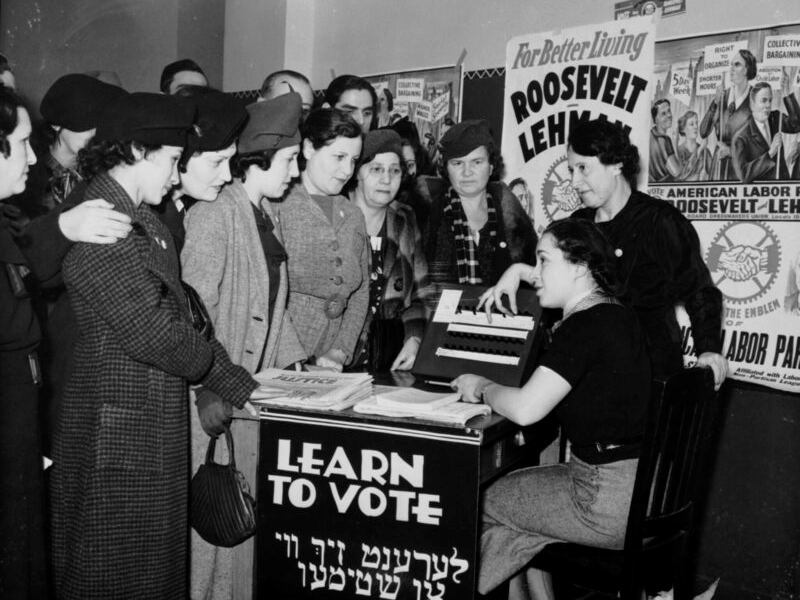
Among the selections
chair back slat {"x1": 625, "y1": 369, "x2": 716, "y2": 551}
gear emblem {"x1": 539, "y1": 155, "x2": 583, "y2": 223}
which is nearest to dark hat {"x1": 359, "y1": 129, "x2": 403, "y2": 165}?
gear emblem {"x1": 539, "y1": 155, "x2": 583, "y2": 223}

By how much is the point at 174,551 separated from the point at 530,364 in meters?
1.19

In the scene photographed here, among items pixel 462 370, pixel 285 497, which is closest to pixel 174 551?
pixel 285 497

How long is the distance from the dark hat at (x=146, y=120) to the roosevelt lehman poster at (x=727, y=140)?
2.32 m

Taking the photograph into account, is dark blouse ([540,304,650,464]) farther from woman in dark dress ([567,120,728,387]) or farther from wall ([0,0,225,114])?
wall ([0,0,225,114])

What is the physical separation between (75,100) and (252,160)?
0.60m

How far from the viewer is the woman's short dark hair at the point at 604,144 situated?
9.79 ft

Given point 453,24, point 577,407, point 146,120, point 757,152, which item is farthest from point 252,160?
point 453,24

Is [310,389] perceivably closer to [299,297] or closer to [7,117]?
[299,297]

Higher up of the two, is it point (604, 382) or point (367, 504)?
point (604, 382)

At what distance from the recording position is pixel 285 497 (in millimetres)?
2299

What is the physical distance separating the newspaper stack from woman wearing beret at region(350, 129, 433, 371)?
0.64m

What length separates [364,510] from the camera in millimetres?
2234

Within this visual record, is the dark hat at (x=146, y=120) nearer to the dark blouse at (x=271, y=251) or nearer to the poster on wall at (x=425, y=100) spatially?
the dark blouse at (x=271, y=251)

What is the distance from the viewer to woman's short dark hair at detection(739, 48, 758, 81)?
335 cm
